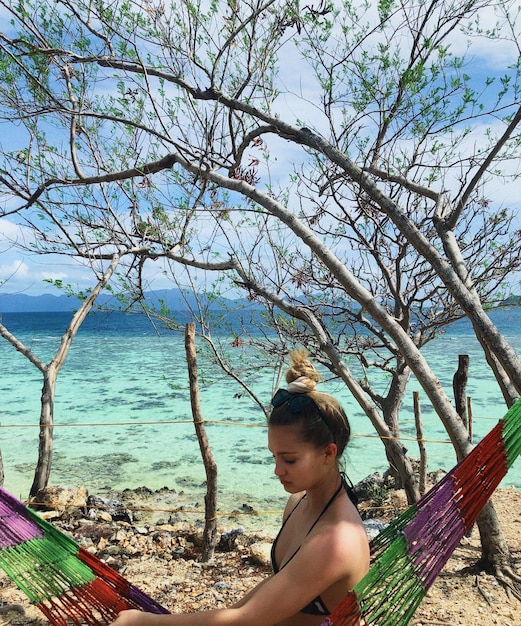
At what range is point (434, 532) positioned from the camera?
1.15 meters

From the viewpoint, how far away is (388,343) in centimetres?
392

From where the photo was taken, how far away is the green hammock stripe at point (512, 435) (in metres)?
1.23

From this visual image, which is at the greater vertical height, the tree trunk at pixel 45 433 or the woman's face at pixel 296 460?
the woman's face at pixel 296 460

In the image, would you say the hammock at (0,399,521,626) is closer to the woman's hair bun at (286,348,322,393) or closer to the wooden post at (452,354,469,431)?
the woman's hair bun at (286,348,322,393)

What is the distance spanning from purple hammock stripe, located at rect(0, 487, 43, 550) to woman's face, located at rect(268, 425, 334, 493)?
857mm

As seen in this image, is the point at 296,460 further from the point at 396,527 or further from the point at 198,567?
the point at 198,567

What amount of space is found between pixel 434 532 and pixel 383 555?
0.49ft

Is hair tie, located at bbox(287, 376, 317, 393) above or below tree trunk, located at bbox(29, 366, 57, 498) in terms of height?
above

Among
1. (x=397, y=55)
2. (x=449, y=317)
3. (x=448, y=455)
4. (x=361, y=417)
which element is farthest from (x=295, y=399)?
(x=361, y=417)

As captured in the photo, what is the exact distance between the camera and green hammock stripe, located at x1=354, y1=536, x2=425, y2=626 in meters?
0.96

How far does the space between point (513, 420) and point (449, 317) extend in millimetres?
2994

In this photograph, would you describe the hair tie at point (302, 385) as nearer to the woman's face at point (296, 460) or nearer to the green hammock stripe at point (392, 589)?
the woman's face at point (296, 460)

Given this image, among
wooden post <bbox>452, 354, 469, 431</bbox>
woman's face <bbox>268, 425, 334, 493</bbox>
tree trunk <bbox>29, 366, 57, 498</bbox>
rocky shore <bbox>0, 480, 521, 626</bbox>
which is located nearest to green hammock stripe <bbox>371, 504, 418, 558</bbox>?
woman's face <bbox>268, 425, 334, 493</bbox>

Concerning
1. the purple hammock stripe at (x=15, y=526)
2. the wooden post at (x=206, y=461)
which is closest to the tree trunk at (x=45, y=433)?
the wooden post at (x=206, y=461)
